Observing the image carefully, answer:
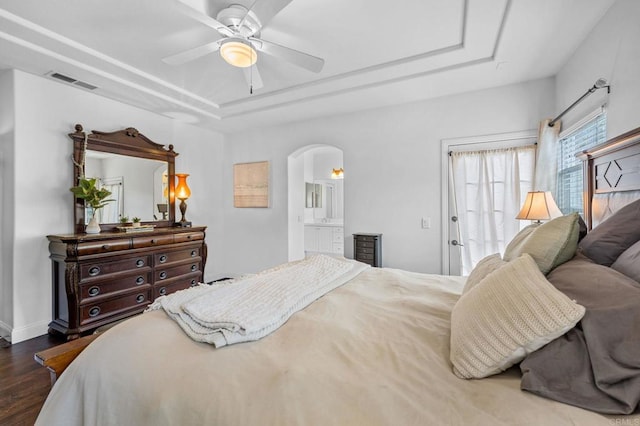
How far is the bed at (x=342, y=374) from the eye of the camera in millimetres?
747

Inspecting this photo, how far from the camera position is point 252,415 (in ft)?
2.59

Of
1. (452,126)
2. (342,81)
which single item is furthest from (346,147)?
(452,126)

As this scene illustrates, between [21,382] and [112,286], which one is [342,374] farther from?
[112,286]

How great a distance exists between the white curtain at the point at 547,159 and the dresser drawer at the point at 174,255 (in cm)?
412

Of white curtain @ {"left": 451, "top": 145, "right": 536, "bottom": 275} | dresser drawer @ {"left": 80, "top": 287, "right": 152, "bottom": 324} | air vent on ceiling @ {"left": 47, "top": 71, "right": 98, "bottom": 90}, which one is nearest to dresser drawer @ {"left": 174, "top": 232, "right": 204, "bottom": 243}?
dresser drawer @ {"left": 80, "top": 287, "right": 152, "bottom": 324}

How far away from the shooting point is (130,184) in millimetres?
3688

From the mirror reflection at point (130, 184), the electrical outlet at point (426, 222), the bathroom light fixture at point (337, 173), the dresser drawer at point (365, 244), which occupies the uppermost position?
the bathroom light fixture at point (337, 173)

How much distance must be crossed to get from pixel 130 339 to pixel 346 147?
11.0ft

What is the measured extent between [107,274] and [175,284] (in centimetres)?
83

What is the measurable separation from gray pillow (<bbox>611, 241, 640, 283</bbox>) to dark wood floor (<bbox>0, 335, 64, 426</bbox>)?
310cm

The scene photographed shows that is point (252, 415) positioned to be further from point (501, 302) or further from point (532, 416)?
point (501, 302)

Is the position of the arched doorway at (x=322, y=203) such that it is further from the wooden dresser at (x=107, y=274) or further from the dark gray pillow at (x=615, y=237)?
the dark gray pillow at (x=615, y=237)

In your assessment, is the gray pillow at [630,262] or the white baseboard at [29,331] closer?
the gray pillow at [630,262]

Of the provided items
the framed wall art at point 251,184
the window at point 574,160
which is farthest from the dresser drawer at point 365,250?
the window at point 574,160
